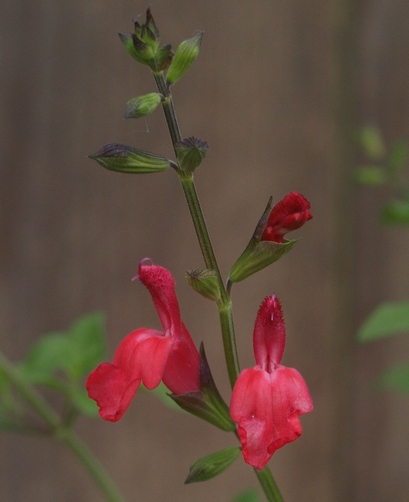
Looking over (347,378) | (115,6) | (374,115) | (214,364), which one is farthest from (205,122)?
(347,378)

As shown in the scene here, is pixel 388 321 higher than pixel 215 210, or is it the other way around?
pixel 215 210

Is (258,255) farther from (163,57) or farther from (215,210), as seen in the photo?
(215,210)

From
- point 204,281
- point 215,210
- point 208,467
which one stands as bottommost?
point 208,467

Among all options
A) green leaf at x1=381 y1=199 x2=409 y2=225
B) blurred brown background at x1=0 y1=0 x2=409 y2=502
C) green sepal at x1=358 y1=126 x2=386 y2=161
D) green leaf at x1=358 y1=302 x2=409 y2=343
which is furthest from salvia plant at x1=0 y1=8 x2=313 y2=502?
green sepal at x1=358 y1=126 x2=386 y2=161

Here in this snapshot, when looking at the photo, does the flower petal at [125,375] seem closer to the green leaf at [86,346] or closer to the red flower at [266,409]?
the red flower at [266,409]

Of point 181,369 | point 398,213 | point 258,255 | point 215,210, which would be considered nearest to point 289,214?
point 258,255

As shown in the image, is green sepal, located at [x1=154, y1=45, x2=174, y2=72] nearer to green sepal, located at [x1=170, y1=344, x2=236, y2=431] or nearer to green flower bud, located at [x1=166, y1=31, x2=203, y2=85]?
green flower bud, located at [x1=166, y1=31, x2=203, y2=85]
